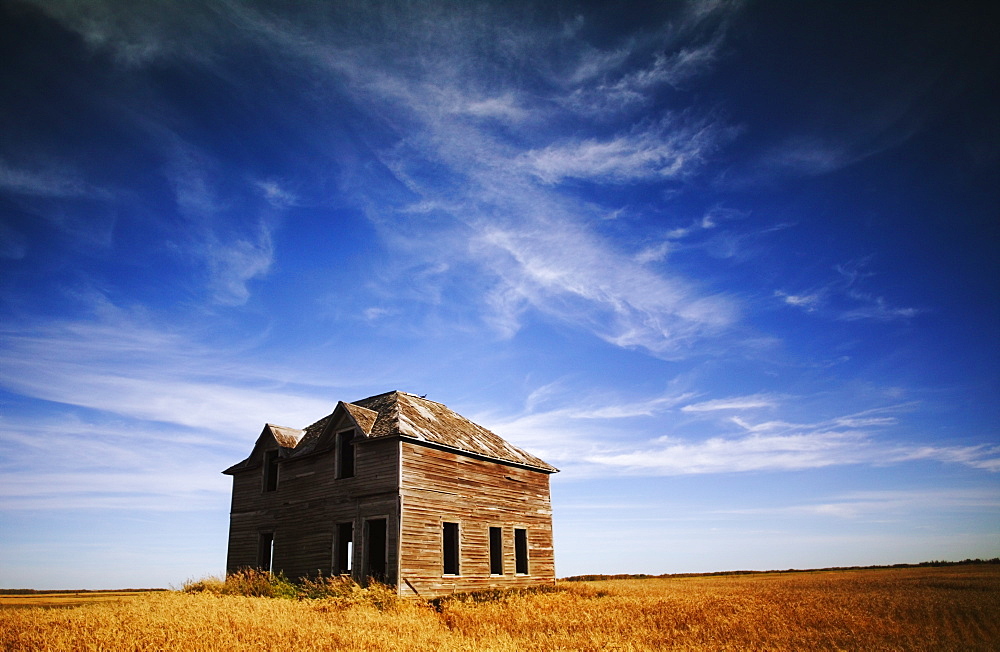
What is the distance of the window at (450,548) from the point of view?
2230 cm

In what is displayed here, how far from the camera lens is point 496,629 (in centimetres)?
1373

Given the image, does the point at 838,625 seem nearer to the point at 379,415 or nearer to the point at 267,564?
the point at 379,415

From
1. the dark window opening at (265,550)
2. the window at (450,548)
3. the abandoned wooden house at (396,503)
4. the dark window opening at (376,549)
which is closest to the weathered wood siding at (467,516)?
the abandoned wooden house at (396,503)

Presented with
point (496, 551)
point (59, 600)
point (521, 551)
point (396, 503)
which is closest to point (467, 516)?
point (496, 551)

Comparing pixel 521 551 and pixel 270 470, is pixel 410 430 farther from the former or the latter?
pixel 270 470

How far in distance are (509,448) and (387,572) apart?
31.3 ft

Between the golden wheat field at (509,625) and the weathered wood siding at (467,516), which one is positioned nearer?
the golden wheat field at (509,625)

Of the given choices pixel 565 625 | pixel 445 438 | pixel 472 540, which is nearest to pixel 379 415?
pixel 445 438

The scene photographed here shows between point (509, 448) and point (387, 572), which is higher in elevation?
point (509, 448)

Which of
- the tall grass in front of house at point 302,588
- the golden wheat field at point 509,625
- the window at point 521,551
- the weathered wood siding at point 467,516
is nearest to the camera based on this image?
the golden wheat field at point 509,625

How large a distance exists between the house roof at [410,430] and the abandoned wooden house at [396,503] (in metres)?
0.07

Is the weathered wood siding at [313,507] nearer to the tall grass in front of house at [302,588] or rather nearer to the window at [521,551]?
the tall grass in front of house at [302,588]

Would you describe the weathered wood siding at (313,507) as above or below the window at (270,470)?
below

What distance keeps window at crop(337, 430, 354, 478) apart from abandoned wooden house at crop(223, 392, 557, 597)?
4cm
